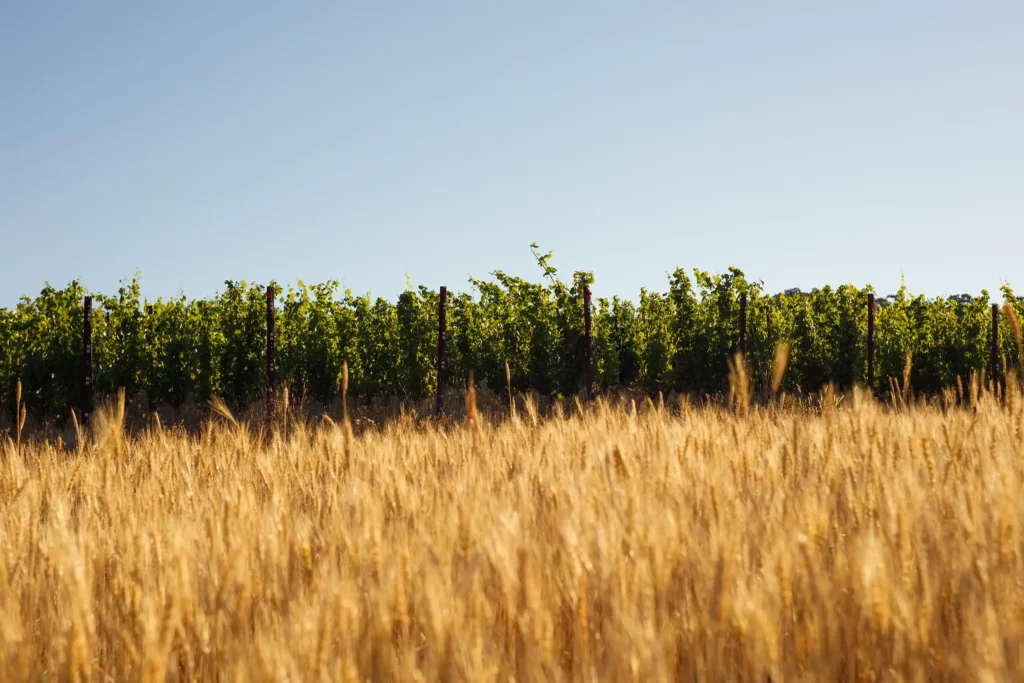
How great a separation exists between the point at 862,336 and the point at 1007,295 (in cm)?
452

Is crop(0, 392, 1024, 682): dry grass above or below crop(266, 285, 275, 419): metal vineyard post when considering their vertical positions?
below

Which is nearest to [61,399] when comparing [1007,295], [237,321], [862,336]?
[237,321]

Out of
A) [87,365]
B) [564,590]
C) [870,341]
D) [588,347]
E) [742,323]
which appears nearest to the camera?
[564,590]

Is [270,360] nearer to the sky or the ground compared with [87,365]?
nearer to the ground

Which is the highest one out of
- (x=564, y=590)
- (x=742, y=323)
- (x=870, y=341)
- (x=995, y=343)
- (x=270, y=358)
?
(x=742, y=323)

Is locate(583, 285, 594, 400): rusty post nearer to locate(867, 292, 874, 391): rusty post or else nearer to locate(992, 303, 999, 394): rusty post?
locate(867, 292, 874, 391): rusty post

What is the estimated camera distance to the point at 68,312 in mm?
15273

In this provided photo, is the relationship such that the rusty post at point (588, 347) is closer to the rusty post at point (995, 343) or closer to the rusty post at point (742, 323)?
the rusty post at point (742, 323)

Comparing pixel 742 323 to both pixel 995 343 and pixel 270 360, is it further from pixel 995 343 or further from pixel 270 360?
pixel 270 360

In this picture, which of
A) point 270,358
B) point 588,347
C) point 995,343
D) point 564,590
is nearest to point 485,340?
point 588,347

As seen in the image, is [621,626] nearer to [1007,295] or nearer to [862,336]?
[862,336]

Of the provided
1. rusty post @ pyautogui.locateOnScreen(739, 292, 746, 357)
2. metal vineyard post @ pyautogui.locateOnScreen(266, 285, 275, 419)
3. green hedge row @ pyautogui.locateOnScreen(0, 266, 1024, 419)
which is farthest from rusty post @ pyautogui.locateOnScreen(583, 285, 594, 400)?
metal vineyard post @ pyautogui.locateOnScreen(266, 285, 275, 419)

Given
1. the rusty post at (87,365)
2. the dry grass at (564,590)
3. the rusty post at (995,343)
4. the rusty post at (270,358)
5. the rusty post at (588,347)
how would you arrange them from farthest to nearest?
the rusty post at (995,343) → the rusty post at (588,347) → the rusty post at (270,358) → the rusty post at (87,365) → the dry grass at (564,590)

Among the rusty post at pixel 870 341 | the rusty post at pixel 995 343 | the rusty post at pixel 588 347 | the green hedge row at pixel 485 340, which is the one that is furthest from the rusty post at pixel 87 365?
the rusty post at pixel 995 343
